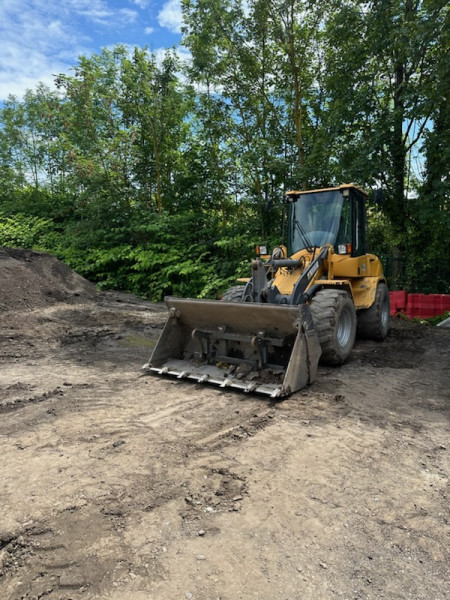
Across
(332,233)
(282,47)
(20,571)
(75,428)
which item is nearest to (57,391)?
(75,428)

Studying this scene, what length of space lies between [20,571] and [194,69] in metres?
15.6

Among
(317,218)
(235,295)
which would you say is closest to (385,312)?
(317,218)

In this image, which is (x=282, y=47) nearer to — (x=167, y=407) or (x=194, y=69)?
(x=194, y=69)

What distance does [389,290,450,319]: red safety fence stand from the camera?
11.4 meters

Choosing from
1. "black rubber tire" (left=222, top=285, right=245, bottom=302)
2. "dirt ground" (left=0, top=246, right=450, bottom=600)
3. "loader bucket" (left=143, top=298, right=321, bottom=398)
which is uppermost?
"black rubber tire" (left=222, top=285, right=245, bottom=302)

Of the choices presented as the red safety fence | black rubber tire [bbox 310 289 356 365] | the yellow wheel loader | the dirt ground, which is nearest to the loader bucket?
the yellow wheel loader

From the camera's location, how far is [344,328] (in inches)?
247

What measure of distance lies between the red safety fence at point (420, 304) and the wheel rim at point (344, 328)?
6005 millimetres

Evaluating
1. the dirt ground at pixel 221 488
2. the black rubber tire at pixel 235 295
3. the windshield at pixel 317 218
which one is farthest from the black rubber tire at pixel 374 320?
the black rubber tire at pixel 235 295

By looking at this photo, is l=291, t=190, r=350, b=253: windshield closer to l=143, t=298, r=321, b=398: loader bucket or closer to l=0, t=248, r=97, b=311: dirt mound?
l=143, t=298, r=321, b=398: loader bucket

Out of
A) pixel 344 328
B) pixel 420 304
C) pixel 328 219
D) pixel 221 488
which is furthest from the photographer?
pixel 420 304

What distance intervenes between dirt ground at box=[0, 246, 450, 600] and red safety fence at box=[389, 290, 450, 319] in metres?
5.91

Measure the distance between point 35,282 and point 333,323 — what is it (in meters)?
8.96

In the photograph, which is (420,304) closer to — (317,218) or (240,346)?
(317,218)
